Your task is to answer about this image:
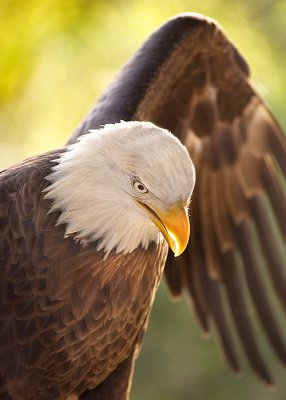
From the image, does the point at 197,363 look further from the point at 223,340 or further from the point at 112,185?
the point at 112,185

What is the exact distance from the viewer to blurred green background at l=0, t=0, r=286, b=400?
927 centimetres

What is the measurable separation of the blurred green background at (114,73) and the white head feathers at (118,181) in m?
5.51

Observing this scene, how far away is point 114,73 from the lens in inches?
383

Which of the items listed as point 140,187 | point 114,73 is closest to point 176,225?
point 140,187

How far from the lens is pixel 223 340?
18.6 feet

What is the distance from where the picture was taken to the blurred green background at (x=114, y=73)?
9273 mm

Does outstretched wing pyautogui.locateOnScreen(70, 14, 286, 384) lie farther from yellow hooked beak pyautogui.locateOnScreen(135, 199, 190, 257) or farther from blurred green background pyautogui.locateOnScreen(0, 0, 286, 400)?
blurred green background pyautogui.locateOnScreen(0, 0, 286, 400)

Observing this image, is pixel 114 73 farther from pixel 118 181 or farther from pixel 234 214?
pixel 118 181

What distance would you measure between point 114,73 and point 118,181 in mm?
6287

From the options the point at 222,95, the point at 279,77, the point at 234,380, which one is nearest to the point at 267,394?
the point at 234,380

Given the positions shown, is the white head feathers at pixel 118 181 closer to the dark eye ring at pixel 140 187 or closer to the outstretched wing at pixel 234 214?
the dark eye ring at pixel 140 187

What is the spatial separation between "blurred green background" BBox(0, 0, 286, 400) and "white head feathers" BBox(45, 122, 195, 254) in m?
5.51

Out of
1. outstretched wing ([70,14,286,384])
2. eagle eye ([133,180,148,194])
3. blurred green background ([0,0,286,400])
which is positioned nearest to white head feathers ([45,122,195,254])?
eagle eye ([133,180,148,194])

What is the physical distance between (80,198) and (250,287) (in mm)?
2178
